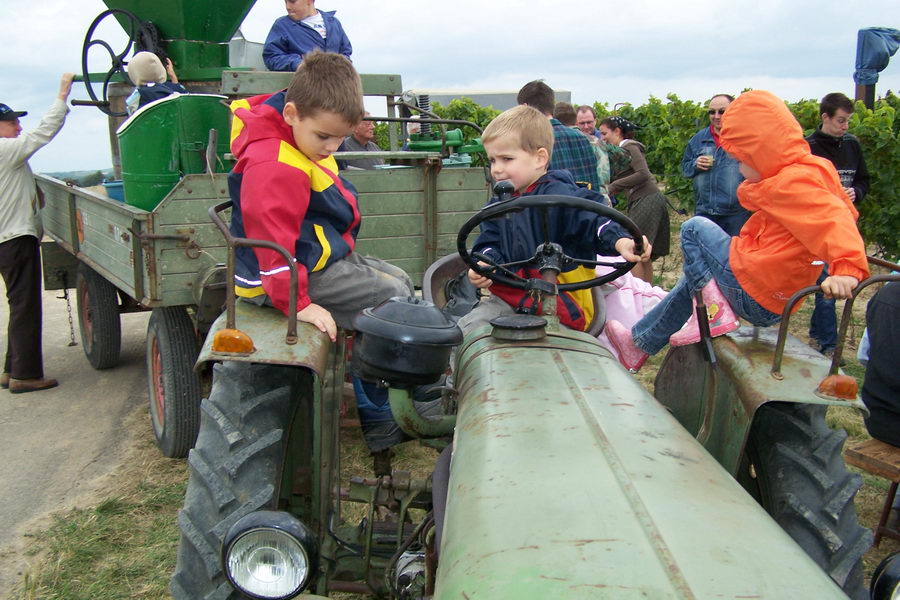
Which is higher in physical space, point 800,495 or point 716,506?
point 716,506

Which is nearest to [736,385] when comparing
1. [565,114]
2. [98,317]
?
[565,114]

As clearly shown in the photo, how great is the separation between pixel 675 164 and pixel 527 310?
10.4 m

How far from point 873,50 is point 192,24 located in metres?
6.87

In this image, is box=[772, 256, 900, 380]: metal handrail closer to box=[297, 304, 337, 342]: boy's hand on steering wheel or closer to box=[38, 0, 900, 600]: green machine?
box=[38, 0, 900, 600]: green machine

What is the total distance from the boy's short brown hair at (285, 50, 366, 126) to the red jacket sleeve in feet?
0.69

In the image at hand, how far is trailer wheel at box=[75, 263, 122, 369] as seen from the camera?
5.68 meters

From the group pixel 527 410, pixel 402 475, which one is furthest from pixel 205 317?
pixel 527 410

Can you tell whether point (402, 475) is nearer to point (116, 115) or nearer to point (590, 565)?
point (590, 565)

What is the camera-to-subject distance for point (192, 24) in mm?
6281

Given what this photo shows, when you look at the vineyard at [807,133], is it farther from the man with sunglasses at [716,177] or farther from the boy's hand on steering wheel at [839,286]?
the boy's hand on steering wheel at [839,286]

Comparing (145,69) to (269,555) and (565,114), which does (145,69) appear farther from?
(269,555)

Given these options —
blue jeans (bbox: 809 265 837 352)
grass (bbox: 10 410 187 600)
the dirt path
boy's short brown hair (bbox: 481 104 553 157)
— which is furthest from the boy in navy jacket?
blue jeans (bbox: 809 265 837 352)

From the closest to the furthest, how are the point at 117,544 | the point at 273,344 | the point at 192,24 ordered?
1. the point at 273,344
2. the point at 117,544
3. the point at 192,24

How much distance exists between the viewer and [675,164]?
1220 cm
